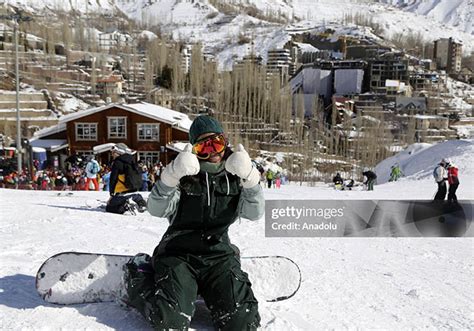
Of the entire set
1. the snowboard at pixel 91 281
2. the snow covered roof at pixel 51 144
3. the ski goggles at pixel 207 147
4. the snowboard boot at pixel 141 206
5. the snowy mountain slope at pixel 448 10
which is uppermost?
the snowy mountain slope at pixel 448 10

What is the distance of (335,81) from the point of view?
50.6 meters

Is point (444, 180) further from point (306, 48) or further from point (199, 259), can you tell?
point (306, 48)

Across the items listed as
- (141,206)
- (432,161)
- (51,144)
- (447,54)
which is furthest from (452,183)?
(447,54)

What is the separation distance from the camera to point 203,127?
5.85 feet

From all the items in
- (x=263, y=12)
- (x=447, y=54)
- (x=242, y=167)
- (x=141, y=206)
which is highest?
(x=263, y=12)

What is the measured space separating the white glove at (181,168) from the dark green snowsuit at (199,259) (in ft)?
0.14

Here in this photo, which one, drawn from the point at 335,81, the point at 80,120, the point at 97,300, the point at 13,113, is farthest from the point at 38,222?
the point at 335,81

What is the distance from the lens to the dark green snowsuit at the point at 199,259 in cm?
154

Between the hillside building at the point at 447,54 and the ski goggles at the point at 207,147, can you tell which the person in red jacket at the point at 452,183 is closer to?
the ski goggles at the point at 207,147

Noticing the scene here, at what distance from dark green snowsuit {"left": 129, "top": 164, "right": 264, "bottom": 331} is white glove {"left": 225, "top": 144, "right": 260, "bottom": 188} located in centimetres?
6

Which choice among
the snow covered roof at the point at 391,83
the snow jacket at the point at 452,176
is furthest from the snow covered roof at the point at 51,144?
the snow covered roof at the point at 391,83

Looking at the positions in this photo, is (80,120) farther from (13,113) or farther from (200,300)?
(200,300)

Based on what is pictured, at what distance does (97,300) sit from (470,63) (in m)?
90.6
